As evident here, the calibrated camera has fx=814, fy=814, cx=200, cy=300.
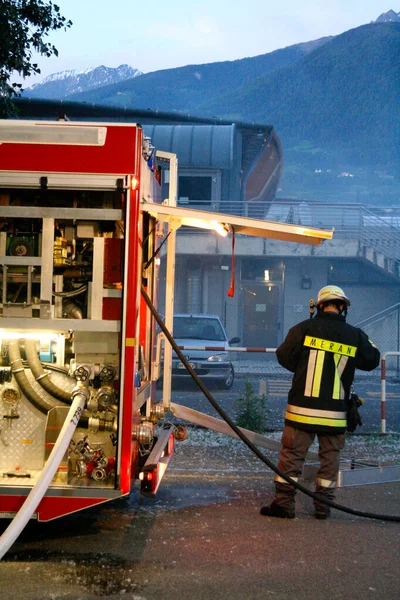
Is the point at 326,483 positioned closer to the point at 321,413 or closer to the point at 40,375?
the point at 321,413

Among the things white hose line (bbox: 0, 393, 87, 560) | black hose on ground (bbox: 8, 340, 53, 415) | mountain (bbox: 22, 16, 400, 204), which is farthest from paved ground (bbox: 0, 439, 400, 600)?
mountain (bbox: 22, 16, 400, 204)

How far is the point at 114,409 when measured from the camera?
5695mm

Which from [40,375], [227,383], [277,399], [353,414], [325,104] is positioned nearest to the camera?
[40,375]

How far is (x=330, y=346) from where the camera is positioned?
6.57 metres

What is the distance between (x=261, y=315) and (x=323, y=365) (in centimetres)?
2225

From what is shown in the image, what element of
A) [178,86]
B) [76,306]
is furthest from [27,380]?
[178,86]

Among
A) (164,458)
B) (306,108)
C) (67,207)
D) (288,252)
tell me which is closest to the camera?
(67,207)

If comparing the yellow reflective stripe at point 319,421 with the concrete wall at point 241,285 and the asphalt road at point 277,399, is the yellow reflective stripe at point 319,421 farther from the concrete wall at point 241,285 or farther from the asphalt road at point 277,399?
the concrete wall at point 241,285

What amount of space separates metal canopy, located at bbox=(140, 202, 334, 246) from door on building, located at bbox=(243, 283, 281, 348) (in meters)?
22.2

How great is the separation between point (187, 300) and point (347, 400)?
70.3 feet

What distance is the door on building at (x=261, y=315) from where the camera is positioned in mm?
28688

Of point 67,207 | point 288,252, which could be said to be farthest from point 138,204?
point 288,252

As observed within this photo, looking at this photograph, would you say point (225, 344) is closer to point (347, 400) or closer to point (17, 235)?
point (347, 400)

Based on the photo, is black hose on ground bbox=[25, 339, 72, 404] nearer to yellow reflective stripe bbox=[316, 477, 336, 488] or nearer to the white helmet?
yellow reflective stripe bbox=[316, 477, 336, 488]
